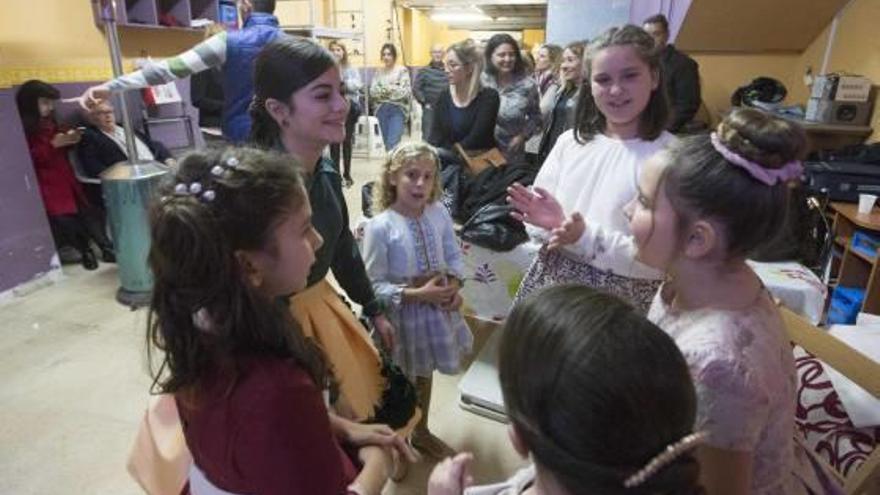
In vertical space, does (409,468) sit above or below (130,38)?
below

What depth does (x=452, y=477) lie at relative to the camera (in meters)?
0.74

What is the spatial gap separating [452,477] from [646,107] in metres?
1.01

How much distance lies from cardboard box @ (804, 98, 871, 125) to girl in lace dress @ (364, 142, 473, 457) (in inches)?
104

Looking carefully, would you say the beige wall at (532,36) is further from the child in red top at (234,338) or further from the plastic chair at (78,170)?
the child in red top at (234,338)

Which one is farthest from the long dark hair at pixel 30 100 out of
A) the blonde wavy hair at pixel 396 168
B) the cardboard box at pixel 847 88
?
the cardboard box at pixel 847 88

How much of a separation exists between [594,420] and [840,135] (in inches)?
139

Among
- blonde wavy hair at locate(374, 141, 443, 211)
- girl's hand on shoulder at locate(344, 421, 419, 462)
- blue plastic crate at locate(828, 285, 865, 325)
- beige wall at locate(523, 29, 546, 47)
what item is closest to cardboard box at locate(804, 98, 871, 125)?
blue plastic crate at locate(828, 285, 865, 325)

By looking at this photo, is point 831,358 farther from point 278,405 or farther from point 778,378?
point 278,405

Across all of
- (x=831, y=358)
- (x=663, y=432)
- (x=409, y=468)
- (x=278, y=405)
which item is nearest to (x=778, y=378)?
(x=663, y=432)

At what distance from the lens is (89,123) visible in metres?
3.40

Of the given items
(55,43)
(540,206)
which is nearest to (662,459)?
(540,206)

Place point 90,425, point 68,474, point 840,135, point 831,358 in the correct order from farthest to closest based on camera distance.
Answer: point 840,135 → point 90,425 → point 68,474 → point 831,358

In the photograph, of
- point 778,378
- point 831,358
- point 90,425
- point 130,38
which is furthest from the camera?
point 130,38

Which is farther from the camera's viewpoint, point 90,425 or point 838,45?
point 838,45
